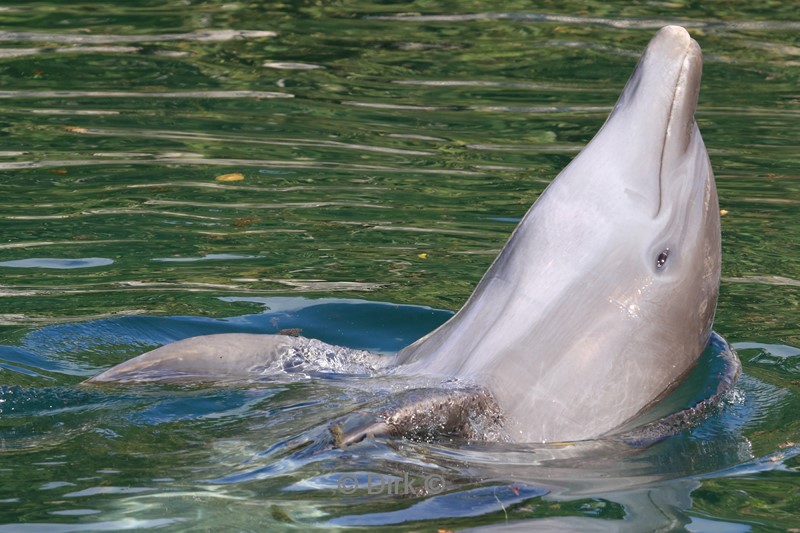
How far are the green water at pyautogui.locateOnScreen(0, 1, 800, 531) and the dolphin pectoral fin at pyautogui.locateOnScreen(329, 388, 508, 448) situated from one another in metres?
0.10

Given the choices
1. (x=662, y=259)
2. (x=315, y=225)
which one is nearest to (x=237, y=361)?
(x=662, y=259)

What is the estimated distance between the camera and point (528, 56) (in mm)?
13312

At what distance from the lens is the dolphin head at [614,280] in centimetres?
545

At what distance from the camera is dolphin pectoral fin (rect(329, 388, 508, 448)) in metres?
4.84

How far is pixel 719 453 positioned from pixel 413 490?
1.44m

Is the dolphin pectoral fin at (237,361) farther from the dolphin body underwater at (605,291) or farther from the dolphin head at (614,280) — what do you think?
the dolphin head at (614,280)

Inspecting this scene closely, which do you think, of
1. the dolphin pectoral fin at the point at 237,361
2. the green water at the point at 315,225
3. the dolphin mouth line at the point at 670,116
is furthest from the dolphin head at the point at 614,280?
the dolphin pectoral fin at the point at 237,361

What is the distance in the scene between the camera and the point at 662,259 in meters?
5.59

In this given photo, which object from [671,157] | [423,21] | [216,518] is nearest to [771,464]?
[671,157]

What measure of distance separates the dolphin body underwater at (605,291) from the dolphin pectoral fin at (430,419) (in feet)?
0.07

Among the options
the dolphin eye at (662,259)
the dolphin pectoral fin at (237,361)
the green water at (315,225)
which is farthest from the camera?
the dolphin pectoral fin at (237,361)

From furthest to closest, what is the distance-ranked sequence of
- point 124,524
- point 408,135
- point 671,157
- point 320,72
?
point 320,72
point 408,135
point 671,157
point 124,524

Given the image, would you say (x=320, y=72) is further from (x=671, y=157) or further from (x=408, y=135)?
(x=671, y=157)

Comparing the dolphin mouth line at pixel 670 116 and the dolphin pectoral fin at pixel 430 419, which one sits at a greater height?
the dolphin mouth line at pixel 670 116
